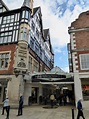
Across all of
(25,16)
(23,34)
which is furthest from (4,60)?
(25,16)

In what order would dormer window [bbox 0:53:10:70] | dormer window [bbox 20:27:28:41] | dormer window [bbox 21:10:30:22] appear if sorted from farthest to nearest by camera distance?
Answer: dormer window [bbox 21:10:30:22], dormer window [bbox 20:27:28:41], dormer window [bbox 0:53:10:70]

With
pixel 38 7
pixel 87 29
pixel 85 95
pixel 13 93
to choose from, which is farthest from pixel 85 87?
pixel 38 7

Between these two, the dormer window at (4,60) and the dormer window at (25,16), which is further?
the dormer window at (25,16)

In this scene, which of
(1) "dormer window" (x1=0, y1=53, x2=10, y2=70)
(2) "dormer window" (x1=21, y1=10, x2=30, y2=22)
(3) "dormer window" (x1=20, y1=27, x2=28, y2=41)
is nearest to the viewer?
(1) "dormer window" (x1=0, y1=53, x2=10, y2=70)

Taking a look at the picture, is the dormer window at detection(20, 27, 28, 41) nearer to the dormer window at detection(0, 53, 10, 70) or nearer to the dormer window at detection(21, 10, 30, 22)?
the dormer window at detection(21, 10, 30, 22)

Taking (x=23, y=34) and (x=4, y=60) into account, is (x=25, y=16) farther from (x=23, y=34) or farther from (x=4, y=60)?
(x=4, y=60)

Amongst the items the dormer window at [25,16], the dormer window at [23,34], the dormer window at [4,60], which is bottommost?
the dormer window at [4,60]

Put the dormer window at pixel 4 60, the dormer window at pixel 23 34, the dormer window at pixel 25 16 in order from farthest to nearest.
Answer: the dormer window at pixel 25 16, the dormer window at pixel 23 34, the dormer window at pixel 4 60

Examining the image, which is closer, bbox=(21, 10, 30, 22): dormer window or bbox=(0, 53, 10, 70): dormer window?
bbox=(0, 53, 10, 70): dormer window

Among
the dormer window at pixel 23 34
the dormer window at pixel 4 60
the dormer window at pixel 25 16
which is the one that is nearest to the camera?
the dormer window at pixel 4 60

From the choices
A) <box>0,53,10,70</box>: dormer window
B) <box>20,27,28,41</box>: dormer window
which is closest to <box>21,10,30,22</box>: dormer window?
<box>20,27,28,41</box>: dormer window

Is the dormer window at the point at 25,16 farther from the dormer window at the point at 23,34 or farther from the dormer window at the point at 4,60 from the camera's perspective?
the dormer window at the point at 4,60

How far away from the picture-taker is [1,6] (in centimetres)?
2216

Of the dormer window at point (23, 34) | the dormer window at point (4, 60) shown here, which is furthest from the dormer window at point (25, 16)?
the dormer window at point (4, 60)
